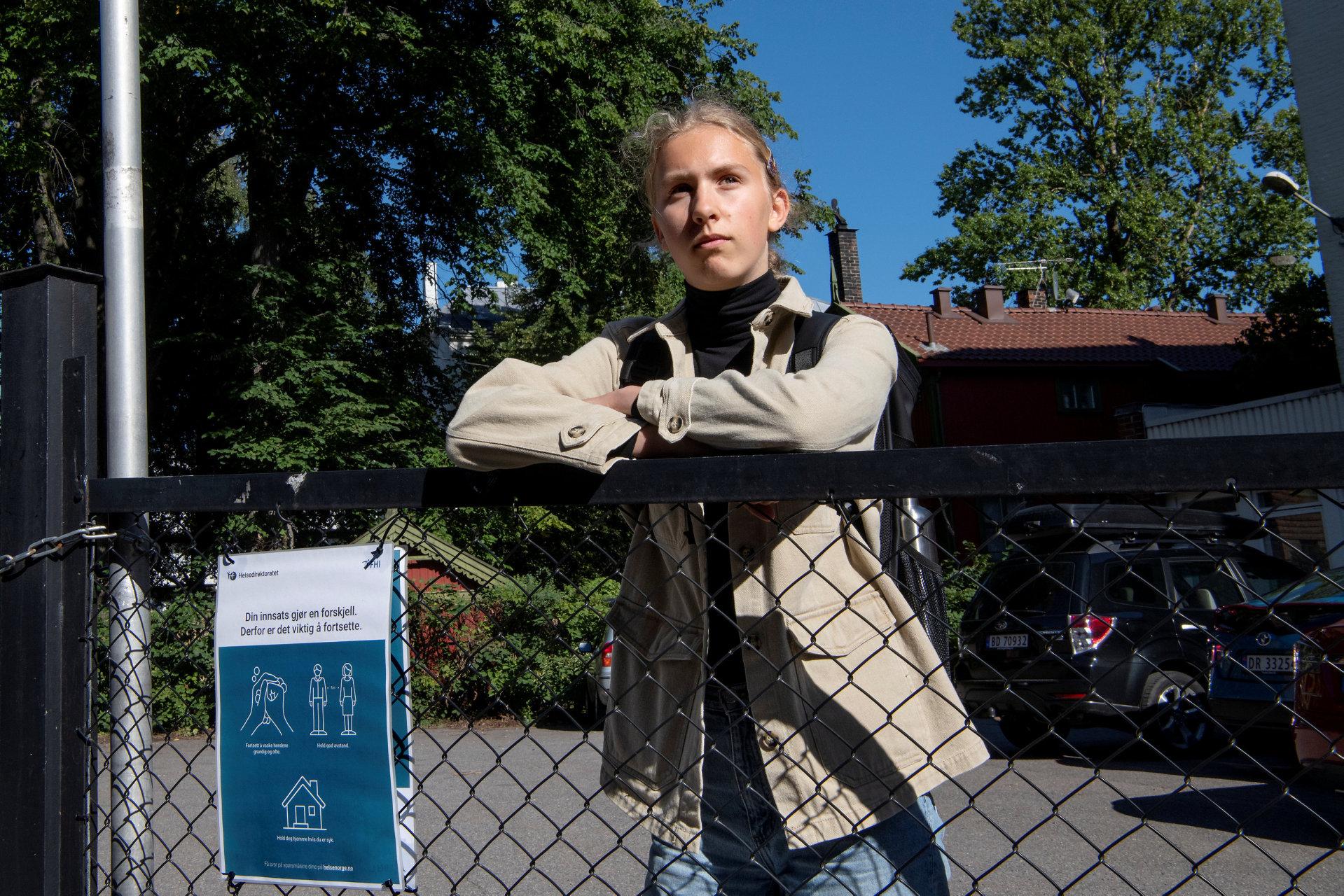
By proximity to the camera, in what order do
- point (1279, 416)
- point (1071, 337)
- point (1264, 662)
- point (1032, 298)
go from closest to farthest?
point (1264, 662) → point (1279, 416) → point (1071, 337) → point (1032, 298)

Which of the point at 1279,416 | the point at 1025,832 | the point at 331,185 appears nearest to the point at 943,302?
the point at 1279,416

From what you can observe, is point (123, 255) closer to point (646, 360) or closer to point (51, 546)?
point (51, 546)

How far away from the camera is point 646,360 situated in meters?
2.00

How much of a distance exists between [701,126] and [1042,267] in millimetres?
34420

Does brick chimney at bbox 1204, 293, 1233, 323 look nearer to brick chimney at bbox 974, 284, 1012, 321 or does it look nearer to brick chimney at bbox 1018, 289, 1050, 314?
brick chimney at bbox 1018, 289, 1050, 314

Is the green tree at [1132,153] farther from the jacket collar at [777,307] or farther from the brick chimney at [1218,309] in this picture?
the jacket collar at [777,307]

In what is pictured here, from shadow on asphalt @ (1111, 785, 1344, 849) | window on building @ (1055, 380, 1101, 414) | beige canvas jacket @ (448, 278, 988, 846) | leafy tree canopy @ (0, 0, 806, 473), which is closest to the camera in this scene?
beige canvas jacket @ (448, 278, 988, 846)

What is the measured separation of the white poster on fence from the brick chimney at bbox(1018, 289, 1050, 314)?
34827 mm

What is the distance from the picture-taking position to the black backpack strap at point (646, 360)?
1.98m

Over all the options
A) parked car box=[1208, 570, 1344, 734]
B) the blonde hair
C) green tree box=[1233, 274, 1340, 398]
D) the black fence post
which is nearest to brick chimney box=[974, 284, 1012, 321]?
green tree box=[1233, 274, 1340, 398]

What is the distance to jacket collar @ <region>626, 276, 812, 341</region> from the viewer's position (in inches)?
72.9

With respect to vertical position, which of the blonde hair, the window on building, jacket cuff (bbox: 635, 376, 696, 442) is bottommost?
jacket cuff (bbox: 635, 376, 696, 442)

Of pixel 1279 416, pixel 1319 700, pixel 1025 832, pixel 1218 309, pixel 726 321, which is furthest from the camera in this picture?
pixel 1218 309

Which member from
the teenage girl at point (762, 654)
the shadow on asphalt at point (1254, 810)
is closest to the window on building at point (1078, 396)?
the shadow on asphalt at point (1254, 810)
